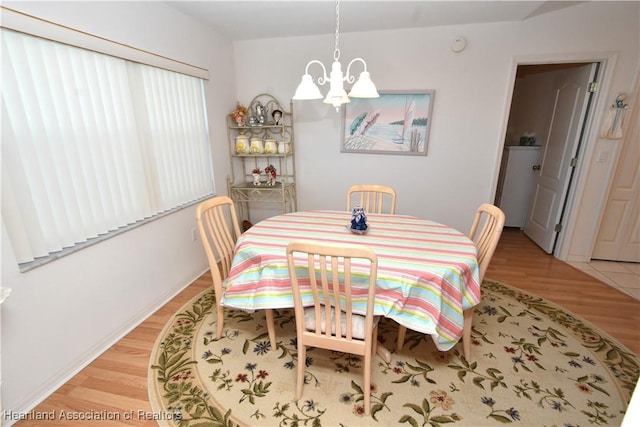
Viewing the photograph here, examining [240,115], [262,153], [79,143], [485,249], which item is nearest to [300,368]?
[485,249]

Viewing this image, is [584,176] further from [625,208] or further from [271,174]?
[271,174]

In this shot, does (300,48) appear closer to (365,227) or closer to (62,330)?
(365,227)

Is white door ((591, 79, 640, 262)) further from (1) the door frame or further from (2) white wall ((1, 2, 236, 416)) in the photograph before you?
(2) white wall ((1, 2, 236, 416))

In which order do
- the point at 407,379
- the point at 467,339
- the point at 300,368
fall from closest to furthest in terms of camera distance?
the point at 300,368, the point at 407,379, the point at 467,339

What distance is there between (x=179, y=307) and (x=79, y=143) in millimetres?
1384

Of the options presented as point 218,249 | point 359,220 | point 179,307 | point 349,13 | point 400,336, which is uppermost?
point 349,13

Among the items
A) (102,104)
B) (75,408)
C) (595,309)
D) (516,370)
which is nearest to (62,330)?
(75,408)

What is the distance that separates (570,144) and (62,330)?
4499mm

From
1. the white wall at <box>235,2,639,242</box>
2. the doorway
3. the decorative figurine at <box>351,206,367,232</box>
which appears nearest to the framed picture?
the white wall at <box>235,2,639,242</box>

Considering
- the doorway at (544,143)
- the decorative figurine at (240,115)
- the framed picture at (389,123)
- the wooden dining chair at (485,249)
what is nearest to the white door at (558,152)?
the doorway at (544,143)

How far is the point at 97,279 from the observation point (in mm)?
1833

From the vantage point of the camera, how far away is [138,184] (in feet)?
7.00

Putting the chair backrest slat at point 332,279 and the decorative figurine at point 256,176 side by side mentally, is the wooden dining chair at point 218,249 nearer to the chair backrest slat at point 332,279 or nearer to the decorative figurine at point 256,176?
the chair backrest slat at point 332,279

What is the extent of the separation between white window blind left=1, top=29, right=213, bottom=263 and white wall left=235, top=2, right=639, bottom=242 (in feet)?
4.19
